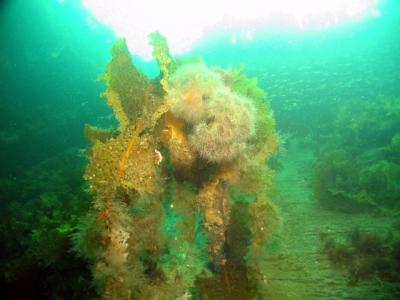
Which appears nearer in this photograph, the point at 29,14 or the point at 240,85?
the point at 240,85

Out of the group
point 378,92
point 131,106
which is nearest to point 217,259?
point 131,106

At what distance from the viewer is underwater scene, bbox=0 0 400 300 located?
8.52 ft

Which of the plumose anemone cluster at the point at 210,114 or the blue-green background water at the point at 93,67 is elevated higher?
the blue-green background water at the point at 93,67

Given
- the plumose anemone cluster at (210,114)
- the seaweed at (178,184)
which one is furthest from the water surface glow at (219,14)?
the plumose anemone cluster at (210,114)

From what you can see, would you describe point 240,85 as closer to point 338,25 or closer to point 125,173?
point 125,173

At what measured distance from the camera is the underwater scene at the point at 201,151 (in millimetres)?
2596

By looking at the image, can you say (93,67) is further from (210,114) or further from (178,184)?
(210,114)

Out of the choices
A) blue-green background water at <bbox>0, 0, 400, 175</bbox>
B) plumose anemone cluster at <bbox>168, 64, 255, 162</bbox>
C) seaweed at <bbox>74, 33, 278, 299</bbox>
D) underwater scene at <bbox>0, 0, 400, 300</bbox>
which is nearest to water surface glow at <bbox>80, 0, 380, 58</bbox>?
underwater scene at <bbox>0, 0, 400, 300</bbox>

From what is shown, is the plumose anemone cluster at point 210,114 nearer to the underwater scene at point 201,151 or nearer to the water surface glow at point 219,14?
the underwater scene at point 201,151

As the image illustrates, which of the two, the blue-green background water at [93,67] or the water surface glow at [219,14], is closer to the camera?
the water surface glow at [219,14]

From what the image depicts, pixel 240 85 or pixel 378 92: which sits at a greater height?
pixel 378 92

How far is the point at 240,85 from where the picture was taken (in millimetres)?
3430

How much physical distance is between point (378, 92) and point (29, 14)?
15.6 m

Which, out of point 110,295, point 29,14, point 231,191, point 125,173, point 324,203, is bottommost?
point 110,295
